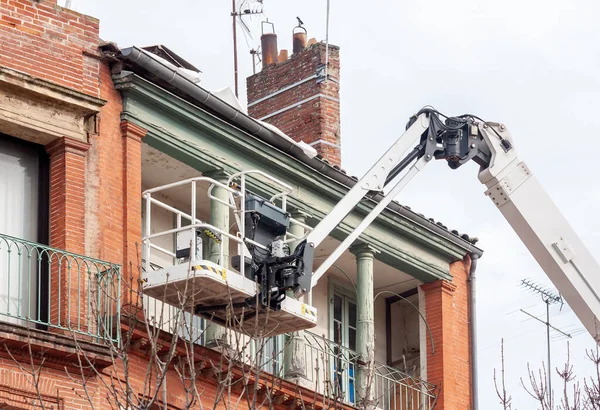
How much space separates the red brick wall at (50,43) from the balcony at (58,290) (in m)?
2.15

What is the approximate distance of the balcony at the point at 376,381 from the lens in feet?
75.9

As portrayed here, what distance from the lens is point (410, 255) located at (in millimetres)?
25344

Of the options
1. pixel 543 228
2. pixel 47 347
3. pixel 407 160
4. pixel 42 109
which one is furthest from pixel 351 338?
pixel 47 347

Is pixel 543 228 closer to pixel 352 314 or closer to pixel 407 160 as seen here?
pixel 407 160

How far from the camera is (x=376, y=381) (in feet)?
82.1

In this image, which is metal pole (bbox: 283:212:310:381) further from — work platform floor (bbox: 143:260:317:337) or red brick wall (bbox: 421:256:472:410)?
red brick wall (bbox: 421:256:472:410)

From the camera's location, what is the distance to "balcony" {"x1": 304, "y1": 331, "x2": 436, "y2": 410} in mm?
23125

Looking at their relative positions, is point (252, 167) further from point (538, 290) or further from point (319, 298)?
point (538, 290)

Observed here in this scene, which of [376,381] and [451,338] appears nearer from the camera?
[376,381]

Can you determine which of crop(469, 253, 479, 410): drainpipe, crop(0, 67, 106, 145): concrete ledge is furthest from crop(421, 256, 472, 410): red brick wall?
crop(0, 67, 106, 145): concrete ledge

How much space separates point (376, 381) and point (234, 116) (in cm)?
556

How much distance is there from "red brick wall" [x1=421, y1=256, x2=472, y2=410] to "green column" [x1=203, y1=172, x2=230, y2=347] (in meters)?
4.95

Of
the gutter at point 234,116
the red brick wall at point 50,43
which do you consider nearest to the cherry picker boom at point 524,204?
the gutter at point 234,116

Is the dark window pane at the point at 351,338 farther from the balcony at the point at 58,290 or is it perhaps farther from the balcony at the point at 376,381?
the balcony at the point at 58,290
